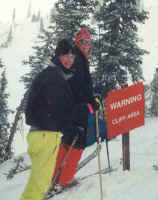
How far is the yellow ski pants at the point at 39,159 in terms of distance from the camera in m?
3.24

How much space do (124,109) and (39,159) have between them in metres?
2.41

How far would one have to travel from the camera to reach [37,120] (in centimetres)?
320

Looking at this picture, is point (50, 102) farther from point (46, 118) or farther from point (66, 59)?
point (66, 59)

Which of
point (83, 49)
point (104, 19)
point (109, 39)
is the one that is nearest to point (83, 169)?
point (83, 49)

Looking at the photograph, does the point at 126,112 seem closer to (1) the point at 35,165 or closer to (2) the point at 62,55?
(2) the point at 62,55

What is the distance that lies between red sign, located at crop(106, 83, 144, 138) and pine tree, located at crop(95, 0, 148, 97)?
27.8 ft

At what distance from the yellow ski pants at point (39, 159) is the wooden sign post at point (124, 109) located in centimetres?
192

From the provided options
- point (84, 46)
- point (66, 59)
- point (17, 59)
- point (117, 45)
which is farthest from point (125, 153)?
point (17, 59)

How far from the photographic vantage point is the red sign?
4.98 m

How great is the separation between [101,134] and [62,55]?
2.03m

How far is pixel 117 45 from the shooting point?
1384 cm

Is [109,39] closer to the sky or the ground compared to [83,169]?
closer to the sky

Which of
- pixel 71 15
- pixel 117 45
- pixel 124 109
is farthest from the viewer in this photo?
pixel 71 15

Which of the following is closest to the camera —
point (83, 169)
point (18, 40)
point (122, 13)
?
point (83, 169)
